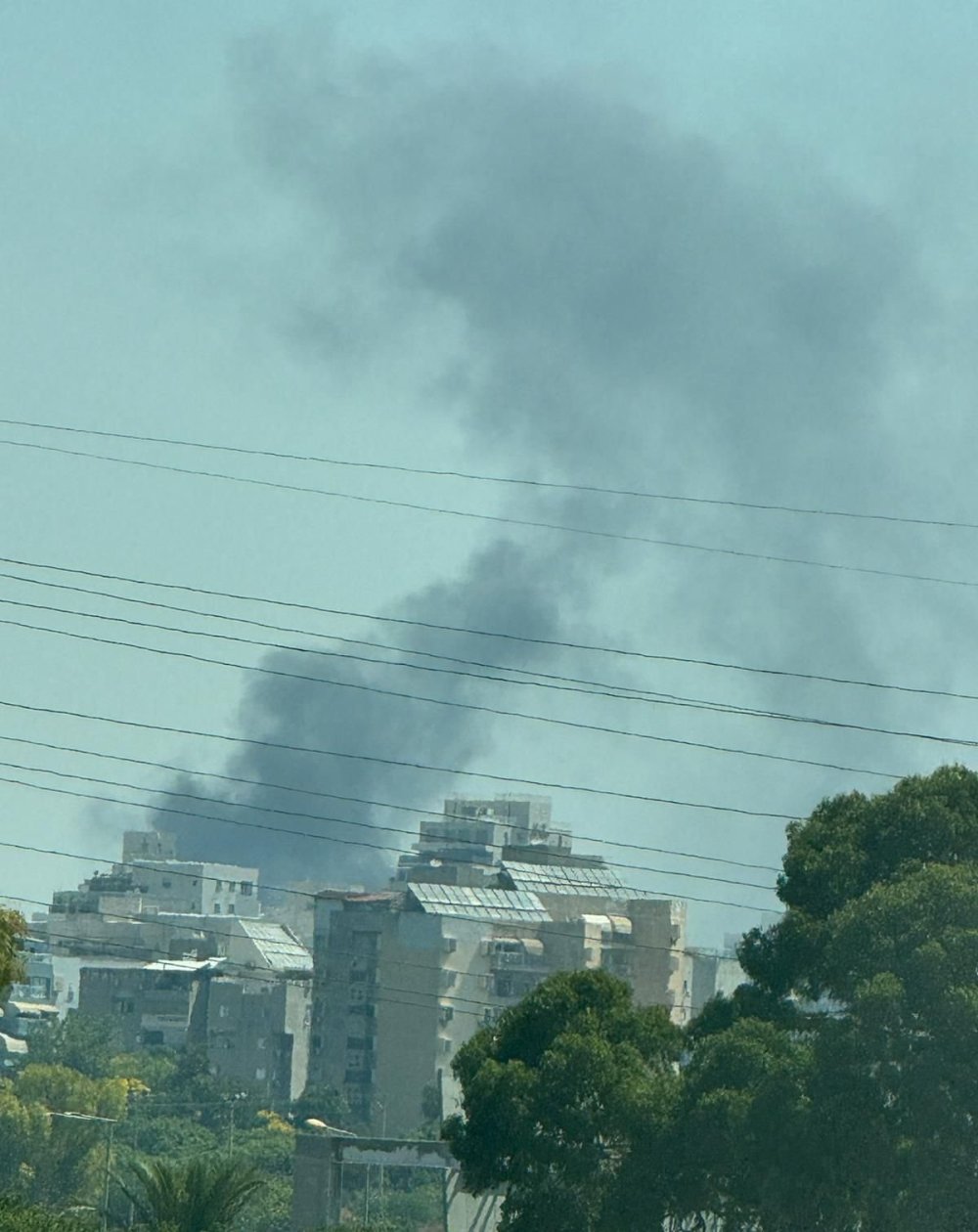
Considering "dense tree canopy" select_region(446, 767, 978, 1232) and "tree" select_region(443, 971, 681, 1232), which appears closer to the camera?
"dense tree canopy" select_region(446, 767, 978, 1232)

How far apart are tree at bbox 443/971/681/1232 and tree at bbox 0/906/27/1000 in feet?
49.4

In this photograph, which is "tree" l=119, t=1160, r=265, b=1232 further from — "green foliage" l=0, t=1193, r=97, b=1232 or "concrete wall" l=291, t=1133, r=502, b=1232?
"concrete wall" l=291, t=1133, r=502, b=1232

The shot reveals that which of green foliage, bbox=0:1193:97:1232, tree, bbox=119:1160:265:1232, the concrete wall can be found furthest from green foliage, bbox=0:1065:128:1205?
green foliage, bbox=0:1193:97:1232

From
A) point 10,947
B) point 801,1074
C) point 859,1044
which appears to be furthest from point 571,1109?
point 10,947

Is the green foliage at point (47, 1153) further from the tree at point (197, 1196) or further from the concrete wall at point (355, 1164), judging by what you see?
the tree at point (197, 1196)

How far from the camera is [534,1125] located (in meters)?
50.0

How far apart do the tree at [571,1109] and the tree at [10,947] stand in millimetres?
15054

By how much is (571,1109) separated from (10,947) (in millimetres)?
15804

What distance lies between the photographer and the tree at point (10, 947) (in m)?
37.6

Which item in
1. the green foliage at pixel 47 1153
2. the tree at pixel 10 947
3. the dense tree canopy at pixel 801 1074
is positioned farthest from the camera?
the green foliage at pixel 47 1153

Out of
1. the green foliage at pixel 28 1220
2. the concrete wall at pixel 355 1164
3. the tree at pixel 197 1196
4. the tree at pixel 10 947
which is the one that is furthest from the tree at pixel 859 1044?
the concrete wall at pixel 355 1164

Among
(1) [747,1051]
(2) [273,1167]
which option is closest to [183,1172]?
(1) [747,1051]

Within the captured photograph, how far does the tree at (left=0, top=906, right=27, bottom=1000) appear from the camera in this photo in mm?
37562

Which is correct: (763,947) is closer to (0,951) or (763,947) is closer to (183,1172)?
(183,1172)
